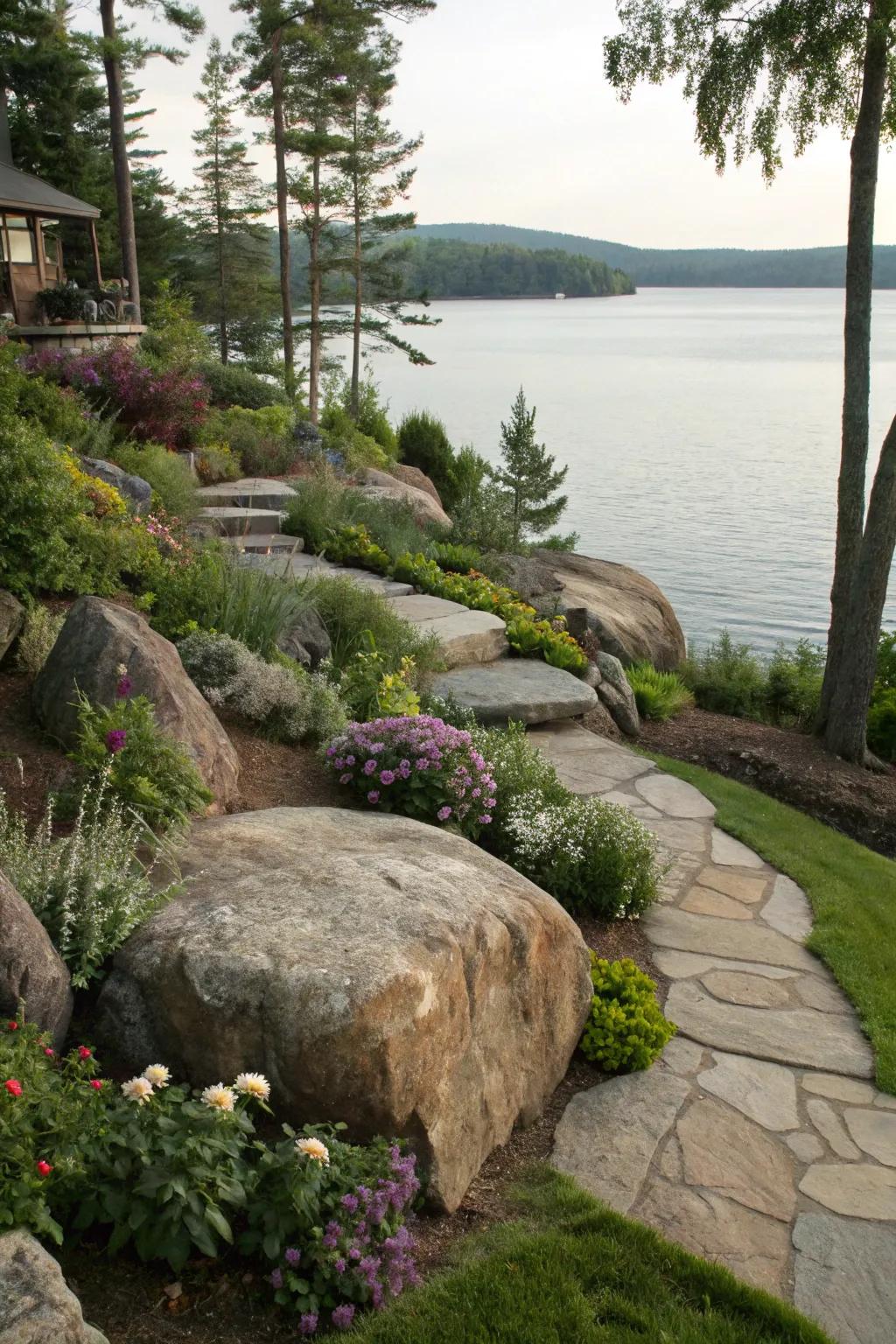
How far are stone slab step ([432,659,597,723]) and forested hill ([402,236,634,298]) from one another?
176 feet

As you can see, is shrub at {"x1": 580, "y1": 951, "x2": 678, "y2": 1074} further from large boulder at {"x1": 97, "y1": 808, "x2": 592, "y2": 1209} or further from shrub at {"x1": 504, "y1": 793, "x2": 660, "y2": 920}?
shrub at {"x1": 504, "y1": 793, "x2": 660, "y2": 920}

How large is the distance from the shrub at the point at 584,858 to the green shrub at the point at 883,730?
4860mm

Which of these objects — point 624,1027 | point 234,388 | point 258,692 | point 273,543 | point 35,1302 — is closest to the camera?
point 35,1302

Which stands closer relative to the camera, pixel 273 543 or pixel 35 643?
pixel 35 643

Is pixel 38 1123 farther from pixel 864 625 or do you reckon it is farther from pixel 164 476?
pixel 164 476

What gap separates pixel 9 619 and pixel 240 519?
4.54m

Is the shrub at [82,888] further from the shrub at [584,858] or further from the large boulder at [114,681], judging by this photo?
the shrub at [584,858]

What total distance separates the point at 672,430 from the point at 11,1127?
37808mm

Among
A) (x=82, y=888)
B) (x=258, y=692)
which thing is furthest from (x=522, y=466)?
(x=82, y=888)

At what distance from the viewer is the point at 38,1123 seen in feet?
7.89

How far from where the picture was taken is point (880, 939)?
4.91m

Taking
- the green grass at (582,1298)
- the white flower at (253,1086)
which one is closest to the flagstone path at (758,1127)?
the green grass at (582,1298)

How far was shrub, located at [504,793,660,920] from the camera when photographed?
15.6ft

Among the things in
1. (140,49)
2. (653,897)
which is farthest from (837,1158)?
(140,49)
